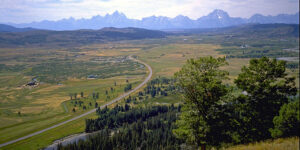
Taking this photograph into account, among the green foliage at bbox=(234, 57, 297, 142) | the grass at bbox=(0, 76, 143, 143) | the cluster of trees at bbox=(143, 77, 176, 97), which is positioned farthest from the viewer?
the cluster of trees at bbox=(143, 77, 176, 97)

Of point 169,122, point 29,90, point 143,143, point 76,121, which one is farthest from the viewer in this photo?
point 29,90

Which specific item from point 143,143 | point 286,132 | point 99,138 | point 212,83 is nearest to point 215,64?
point 212,83

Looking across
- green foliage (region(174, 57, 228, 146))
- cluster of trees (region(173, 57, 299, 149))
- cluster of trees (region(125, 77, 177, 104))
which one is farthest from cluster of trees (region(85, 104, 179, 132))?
green foliage (region(174, 57, 228, 146))

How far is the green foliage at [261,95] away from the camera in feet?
87.6

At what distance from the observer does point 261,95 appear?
88.8 feet

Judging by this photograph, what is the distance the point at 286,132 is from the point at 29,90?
525ft

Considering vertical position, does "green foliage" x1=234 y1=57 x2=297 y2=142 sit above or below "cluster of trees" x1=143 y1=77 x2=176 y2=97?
above

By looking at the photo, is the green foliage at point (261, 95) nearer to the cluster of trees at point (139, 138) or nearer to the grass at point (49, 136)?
the cluster of trees at point (139, 138)

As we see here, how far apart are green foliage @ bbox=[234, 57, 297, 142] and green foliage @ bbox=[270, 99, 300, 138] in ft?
3.63

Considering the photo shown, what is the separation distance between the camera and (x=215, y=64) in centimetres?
2514

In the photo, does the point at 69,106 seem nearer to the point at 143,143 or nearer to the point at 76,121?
the point at 76,121

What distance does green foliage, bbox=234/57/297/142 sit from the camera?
1051 inches

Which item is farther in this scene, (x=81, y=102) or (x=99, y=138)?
(x=81, y=102)

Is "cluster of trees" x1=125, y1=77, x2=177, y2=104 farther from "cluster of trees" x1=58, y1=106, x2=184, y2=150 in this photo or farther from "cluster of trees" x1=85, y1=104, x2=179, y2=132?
"cluster of trees" x1=58, y1=106, x2=184, y2=150
